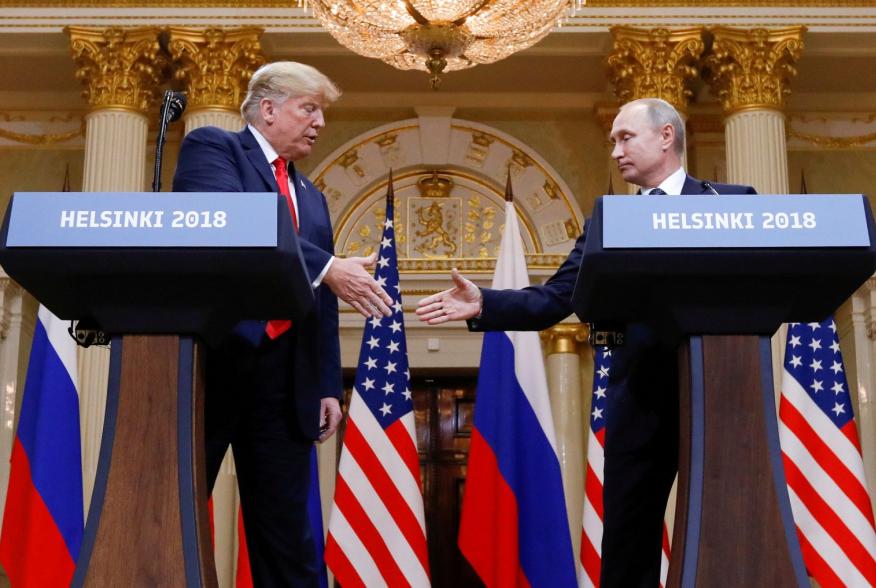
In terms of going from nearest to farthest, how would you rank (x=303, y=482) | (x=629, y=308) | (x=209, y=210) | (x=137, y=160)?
(x=209, y=210) < (x=629, y=308) < (x=303, y=482) < (x=137, y=160)

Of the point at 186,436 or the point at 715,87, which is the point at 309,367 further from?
the point at 715,87

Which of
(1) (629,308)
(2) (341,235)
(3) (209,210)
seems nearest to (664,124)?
(1) (629,308)

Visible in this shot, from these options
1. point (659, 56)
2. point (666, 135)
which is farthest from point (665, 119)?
point (659, 56)

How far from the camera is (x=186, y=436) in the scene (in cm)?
237

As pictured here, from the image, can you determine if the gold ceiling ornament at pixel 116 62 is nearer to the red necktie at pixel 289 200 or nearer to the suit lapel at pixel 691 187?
the red necktie at pixel 289 200

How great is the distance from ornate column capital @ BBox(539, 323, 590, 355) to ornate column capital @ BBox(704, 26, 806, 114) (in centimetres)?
197

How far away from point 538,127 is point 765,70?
2017 millimetres

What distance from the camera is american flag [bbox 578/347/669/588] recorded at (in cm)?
674

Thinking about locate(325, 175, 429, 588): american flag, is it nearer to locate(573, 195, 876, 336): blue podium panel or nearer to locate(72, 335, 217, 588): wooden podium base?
locate(72, 335, 217, 588): wooden podium base

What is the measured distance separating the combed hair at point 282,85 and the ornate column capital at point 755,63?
564cm

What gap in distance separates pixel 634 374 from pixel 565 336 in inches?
238

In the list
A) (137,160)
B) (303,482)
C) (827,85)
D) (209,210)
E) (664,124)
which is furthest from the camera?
(827,85)

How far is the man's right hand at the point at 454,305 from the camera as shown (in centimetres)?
314

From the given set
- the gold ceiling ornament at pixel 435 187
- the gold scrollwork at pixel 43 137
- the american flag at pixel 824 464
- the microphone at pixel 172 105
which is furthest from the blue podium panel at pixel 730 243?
the gold scrollwork at pixel 43 137
